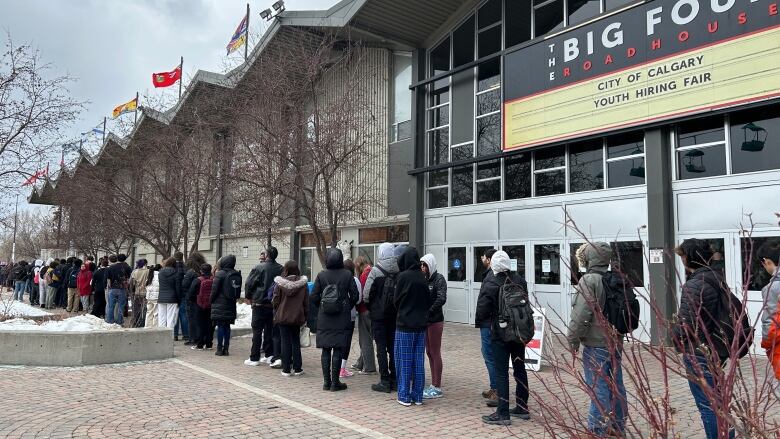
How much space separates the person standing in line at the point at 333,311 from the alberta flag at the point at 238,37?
18242 mm

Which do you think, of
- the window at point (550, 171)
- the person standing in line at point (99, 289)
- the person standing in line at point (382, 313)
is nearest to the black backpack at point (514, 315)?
the person standing in line at point (382, 313)

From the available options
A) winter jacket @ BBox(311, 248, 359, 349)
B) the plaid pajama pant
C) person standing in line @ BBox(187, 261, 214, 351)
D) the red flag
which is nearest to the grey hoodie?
winter jacket @ BBox(311, 248, 359, 349)

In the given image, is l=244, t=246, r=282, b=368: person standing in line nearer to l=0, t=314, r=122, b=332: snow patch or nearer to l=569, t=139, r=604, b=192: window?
l=0, t=314, r=122, b=332: snow patch

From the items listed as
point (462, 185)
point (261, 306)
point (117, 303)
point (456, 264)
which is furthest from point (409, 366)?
point (462, 185)

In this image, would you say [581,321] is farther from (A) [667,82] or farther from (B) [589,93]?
(B) [589,93]

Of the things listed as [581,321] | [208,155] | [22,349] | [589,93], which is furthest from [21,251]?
[581,321]

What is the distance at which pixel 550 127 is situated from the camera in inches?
530

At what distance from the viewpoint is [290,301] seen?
25.6ft

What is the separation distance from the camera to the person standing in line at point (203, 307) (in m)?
10.2

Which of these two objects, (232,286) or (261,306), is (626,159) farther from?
(232,286)

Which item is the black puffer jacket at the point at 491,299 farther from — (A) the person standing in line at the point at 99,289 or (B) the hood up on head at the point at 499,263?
(A) the person standing in line at the point at 99,289

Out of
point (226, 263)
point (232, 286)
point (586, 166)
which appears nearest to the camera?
point (232, 286)

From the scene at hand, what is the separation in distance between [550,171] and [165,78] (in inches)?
1022

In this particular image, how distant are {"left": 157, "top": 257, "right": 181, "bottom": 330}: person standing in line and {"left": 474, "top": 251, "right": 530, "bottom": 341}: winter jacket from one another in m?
7.56
